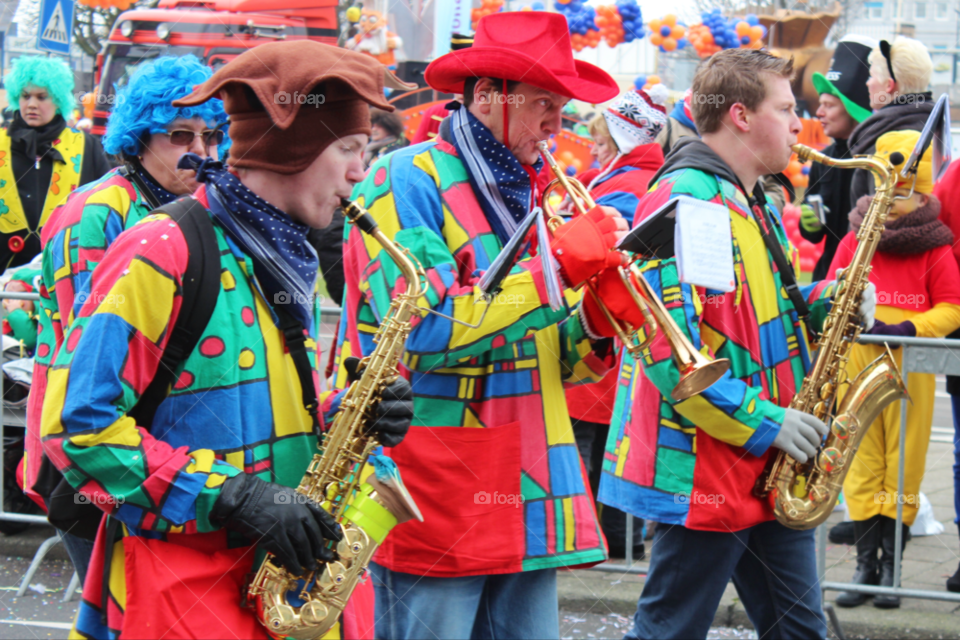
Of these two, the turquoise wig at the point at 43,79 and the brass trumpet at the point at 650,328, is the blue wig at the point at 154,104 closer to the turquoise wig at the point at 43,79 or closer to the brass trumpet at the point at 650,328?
the brass trumpet at the point at 650,328

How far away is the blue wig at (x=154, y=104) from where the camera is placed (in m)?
2.98

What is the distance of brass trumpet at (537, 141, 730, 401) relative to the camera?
250cm

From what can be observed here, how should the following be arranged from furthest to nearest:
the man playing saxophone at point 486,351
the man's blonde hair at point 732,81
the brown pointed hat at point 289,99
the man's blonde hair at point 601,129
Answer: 1. the man's blonde hair at point 601,129
2. the man's blonde hair at point 732,81
3. the man playing saxophone at point 486,351
4. the brown pointed hat at point 289,99

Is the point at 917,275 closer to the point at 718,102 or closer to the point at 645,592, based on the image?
the point at 718,102

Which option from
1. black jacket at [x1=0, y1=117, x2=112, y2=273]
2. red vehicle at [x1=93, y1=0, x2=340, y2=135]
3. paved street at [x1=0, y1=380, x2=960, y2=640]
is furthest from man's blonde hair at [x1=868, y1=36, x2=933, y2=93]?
red vehicle at [x1=93, y1=0, x2=340, y2=135]

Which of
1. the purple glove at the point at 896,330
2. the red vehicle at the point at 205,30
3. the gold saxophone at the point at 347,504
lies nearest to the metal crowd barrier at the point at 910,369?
the purple glove at the point at 896,330

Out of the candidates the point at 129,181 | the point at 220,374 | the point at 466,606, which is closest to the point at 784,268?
the point at 466,606

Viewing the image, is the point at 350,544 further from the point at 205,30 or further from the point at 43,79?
the point at 205,30

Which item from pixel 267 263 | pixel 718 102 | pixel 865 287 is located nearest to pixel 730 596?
pixel 865 287

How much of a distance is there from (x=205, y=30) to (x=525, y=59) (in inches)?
425

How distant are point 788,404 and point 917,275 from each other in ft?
6.15

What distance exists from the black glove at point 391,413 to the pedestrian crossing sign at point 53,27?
7.90 m

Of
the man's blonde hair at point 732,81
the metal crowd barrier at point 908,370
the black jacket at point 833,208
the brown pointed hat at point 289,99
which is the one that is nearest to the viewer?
the brown pointed hat at point 289,99

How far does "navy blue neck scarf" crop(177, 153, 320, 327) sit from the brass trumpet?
2.48 ft
